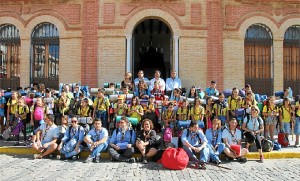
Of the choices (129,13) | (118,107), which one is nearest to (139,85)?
(118,107)

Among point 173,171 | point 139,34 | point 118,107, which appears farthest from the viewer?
point 139,34

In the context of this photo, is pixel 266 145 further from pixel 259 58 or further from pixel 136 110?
pixel 259 58

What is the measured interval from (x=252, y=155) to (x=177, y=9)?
7.67 meters

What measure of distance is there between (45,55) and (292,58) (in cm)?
1108

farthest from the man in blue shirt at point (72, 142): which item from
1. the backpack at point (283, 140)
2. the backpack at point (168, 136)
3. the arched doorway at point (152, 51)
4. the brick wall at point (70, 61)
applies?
the arched doorway at point (152, 51)

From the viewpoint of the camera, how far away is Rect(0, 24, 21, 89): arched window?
55.0 feet

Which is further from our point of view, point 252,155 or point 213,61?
point 213,61

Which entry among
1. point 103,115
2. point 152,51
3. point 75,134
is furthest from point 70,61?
point 152,51

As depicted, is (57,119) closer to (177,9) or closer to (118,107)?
(118,107)

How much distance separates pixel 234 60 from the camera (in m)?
16.2

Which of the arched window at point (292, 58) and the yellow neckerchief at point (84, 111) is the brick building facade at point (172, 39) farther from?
the yellow neckerchief at point (84, 111)

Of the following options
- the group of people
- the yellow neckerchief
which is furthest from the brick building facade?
the yellow neckerchief

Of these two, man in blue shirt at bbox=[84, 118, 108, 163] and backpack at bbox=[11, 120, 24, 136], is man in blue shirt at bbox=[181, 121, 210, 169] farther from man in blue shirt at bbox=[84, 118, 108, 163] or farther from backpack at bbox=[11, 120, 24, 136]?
backpack at bbox=[11, 120, 24, 136]

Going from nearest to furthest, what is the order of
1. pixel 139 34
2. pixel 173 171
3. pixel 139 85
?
pixel 173 171, pixel 139 85, pixel 139 34
